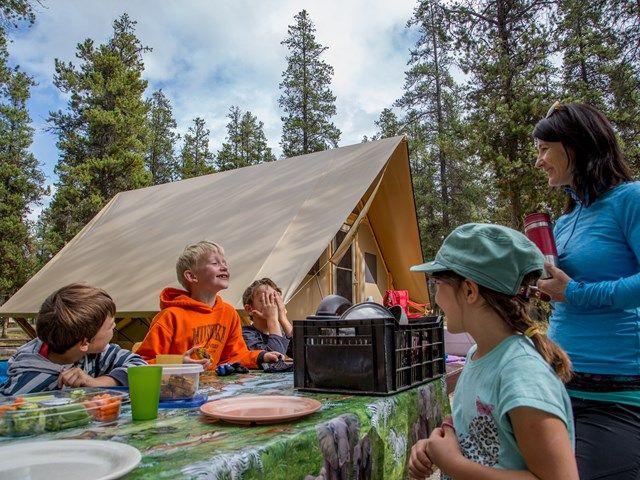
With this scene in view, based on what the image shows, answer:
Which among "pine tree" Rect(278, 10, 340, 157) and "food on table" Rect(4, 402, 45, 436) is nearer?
"food on table" Rect(4, 402, 45, 436)

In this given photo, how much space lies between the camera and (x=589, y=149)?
4.91ft

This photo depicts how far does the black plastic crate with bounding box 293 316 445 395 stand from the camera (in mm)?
1391

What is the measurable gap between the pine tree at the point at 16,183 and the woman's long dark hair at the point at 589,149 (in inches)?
672

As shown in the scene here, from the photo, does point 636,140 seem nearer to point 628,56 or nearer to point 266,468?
point 628,56

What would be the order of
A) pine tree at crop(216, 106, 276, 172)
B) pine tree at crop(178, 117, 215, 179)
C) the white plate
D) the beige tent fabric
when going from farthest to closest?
pine tree at crop(178, 117, 215, 179) < pine tree at crop(216, 106, 276, 172) < the beige tent fabric < the white plate

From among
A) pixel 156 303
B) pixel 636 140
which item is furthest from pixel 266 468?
pixel 636 140

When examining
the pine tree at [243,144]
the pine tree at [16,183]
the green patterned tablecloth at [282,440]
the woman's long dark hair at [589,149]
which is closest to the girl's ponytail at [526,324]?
the green patterned tablecloth at [282,440]

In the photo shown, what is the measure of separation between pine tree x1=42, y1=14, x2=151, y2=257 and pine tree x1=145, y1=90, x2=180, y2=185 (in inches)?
279

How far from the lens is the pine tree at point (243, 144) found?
25219mm

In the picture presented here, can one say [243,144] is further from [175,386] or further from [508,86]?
[175,386]

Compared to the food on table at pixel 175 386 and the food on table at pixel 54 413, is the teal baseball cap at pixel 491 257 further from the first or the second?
the food on table at pixel 54 413

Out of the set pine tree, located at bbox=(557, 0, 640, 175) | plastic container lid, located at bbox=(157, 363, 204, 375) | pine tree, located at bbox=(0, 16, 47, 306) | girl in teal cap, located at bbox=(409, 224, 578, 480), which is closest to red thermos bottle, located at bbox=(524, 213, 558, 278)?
girl in teal cap, located at bbox=(409, 224, 578, 480)

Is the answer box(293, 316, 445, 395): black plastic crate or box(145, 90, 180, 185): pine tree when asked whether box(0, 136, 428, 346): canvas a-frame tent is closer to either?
box(293, 316, 445, 395): black plastic crate

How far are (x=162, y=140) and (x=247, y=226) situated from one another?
74.3 ft
